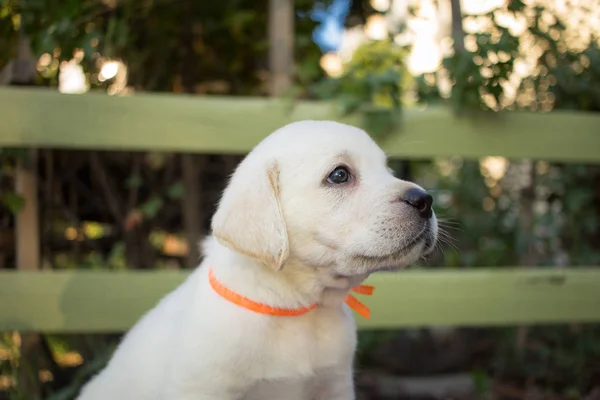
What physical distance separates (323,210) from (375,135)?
3.78 ft

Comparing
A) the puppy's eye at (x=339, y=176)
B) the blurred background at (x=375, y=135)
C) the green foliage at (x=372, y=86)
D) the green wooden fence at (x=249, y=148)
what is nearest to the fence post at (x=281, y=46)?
the blurred background at (x=375, y=135)

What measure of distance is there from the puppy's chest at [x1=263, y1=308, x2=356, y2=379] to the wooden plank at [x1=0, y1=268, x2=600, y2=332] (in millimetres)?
840

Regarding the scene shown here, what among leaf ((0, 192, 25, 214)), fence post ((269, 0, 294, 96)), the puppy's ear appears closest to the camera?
the puppy's ear

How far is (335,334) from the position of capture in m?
1.94

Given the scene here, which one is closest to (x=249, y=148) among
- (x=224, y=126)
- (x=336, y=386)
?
(x=224, y=126)

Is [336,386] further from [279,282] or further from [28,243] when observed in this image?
[28,243]

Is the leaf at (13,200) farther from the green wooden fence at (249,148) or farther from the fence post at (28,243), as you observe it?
the green wooden fence at (249,148)

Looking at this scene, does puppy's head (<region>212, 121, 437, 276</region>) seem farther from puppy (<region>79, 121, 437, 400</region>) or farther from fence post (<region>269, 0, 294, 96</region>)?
fence post (<region>269, 0, 294, 96</region>)

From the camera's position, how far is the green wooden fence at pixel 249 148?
2.58m

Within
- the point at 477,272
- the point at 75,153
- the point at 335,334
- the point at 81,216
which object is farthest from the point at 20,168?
the point at 477,272

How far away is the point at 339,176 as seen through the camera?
1.81 m

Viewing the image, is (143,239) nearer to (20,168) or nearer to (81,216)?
(81,216)

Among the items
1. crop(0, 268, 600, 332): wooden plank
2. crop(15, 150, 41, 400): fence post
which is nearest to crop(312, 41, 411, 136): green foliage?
crop(0, 268, 600, 332): wooden plank

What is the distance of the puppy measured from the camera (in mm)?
1744
